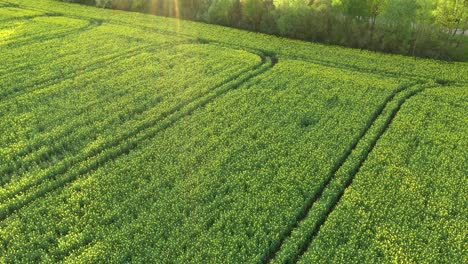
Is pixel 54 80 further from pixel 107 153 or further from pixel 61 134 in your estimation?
pixel 107 153

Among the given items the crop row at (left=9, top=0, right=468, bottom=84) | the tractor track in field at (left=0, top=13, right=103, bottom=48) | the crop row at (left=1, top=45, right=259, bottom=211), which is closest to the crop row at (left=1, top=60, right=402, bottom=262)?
the crop row at (left=1, top=45, right=259, bottom=211)

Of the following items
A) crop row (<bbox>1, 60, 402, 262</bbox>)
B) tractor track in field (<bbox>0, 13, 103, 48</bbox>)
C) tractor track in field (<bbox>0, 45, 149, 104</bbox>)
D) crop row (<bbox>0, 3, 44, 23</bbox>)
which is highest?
crop row (<bbox>0, 3, 44, 23</bbox>)

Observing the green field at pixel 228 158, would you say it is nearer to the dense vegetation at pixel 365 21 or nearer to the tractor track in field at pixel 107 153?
the tractor track in field at pixel 107 153

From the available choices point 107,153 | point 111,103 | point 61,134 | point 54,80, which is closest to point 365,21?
point 111,103

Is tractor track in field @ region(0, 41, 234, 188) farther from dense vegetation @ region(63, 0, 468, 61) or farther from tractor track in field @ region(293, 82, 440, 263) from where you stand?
dense vegetation @ region(63, 0, 468, 61)

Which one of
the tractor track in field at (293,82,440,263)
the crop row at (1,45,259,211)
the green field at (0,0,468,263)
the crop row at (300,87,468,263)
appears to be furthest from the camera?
the crop row at (1,45,259,211)
